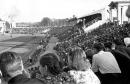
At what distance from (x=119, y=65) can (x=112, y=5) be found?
36.4 metres

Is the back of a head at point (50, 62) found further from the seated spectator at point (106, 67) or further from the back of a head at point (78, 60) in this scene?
the seated spectator at point (106, 67)

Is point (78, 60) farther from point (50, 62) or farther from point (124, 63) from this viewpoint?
point (124, 63)

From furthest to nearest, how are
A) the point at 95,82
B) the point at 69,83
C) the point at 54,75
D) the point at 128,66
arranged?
the point at 128,66, the point at 95,82, the point at 69,83, the point at 54,75

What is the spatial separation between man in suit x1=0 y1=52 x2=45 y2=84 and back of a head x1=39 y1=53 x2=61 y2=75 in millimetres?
485

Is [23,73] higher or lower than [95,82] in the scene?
higher

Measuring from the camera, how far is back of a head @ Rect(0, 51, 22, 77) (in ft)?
11.3

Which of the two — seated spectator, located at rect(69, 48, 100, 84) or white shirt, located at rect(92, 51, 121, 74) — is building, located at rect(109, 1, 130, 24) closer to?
white shirt, located at rect(92, 51, 121, 74)

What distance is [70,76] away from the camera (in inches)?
183

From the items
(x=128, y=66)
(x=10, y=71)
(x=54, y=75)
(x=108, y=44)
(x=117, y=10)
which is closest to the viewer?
(x=10, y=71)

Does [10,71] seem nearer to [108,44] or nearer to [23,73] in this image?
[23,73]

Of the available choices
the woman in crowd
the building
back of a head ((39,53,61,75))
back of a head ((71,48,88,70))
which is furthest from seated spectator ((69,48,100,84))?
the building

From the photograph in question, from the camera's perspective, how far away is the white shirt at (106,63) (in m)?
5.81

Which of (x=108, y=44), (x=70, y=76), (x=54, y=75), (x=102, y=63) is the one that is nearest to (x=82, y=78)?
(x=70, y=76)

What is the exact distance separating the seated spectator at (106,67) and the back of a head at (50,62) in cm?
197
